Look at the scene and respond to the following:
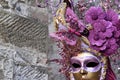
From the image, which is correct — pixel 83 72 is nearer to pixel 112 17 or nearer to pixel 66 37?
pixel 66 37

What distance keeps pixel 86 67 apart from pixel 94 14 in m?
0.29

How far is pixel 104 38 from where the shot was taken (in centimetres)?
338

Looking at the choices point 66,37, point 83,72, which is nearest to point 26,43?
point 66,37

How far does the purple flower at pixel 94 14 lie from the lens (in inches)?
135

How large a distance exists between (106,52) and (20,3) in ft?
2.22

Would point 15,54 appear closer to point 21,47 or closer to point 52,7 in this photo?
point 21,47

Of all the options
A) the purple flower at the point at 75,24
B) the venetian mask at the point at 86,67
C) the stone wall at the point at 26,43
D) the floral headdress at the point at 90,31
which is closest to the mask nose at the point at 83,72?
the venetian mask at the point at 86,67

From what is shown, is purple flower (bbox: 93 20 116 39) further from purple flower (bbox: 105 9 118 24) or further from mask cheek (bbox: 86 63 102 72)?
mask cheek (bbox: 86 63 102 72)

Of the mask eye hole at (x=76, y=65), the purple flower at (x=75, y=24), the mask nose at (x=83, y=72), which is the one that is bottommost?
the mask nose at (x=83, y=72)

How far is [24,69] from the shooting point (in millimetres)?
3770

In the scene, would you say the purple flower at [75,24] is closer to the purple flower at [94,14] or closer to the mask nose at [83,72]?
the purple flower at [94,14]

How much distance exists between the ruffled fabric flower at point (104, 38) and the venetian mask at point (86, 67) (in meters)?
0.06

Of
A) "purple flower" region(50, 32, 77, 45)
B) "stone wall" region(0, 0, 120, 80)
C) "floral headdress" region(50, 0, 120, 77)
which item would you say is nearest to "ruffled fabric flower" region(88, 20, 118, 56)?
"floral headdress" region(50, 0, 120, 77)

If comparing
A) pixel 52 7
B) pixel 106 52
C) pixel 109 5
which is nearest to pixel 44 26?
pixel 52 7
